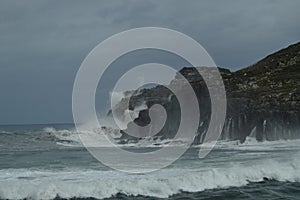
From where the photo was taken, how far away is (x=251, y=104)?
67.1 meters

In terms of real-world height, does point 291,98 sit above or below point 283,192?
above

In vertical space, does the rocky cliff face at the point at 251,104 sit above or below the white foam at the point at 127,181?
above

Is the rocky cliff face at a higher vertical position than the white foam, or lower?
higher

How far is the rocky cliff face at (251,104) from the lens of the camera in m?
61.9

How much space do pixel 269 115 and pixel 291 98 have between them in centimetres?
1053

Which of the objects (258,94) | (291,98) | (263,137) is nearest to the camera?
(263,137)

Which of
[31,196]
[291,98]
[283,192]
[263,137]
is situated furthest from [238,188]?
[291,98]

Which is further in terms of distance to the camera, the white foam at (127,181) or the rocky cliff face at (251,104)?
the rocky cliff face at (251,104)

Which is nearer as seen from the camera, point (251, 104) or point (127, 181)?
point (127, 181)

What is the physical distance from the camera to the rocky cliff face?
61875 millimetres

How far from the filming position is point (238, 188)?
2264cm

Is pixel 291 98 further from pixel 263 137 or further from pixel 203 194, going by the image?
pixel 203 194

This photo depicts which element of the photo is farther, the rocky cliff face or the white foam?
the rocky cliff face

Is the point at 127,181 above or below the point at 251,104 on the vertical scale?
below
